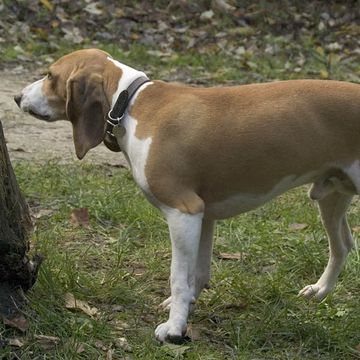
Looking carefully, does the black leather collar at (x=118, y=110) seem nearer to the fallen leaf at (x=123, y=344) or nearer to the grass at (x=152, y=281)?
the grass at (x=152, y=281)

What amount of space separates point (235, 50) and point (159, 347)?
7226mm

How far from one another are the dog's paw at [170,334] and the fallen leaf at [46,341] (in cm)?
49

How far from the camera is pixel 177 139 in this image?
163 inches

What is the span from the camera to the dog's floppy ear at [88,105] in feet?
14.1

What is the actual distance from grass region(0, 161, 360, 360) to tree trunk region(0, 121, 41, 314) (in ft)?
0.34

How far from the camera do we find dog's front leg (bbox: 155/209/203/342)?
4.11 m

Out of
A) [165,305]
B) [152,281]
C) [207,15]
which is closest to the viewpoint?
[165,305]

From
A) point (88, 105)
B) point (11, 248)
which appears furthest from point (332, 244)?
point (11, 248)

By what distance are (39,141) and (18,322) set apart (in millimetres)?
3337

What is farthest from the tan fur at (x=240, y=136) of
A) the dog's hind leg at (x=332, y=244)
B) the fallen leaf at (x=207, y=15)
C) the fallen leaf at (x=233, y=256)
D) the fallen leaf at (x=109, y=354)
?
the fallen leaf at (x=207, y=15)

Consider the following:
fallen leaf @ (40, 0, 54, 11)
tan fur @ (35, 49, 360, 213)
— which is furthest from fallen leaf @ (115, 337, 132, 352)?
fallen leaf @ (40, 0, 54, 11)

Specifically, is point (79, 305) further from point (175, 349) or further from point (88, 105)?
point (88, 105)

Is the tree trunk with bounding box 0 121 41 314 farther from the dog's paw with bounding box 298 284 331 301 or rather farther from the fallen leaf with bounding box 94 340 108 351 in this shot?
the dog's paw with bounding box 298 284 331 301

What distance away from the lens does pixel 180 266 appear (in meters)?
4.14
